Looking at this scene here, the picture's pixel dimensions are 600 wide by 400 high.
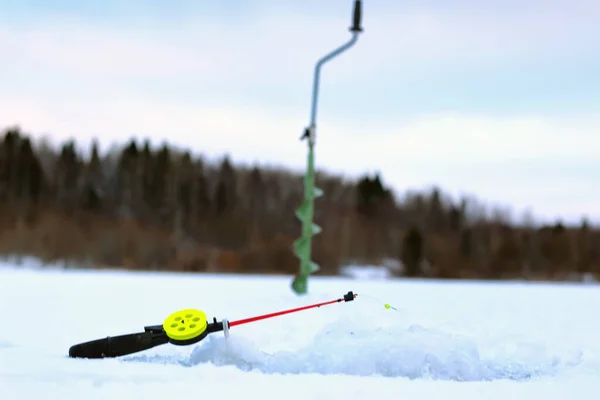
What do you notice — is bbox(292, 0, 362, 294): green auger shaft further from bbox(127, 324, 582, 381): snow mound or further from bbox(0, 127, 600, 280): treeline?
bbox(0, 127, 600, 280): treeline

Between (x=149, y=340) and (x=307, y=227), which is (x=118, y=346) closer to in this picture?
(x=149, y=340)

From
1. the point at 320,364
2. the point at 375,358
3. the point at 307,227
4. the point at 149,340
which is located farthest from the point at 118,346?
the point at 307,227

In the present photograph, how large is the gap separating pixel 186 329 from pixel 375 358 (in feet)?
4.13

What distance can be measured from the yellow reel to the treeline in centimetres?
2695

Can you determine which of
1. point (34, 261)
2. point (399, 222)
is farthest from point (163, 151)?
point (34, 261)

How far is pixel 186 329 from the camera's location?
15.5 ft

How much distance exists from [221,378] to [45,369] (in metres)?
1.12

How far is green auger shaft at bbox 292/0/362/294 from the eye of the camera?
31.4 ft

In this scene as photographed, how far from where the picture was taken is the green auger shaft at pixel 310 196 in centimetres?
957

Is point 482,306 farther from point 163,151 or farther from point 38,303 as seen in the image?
point 163,151

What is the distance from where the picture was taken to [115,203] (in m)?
47.4

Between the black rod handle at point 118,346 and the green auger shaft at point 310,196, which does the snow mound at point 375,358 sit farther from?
the green auger shaft at point 310,196

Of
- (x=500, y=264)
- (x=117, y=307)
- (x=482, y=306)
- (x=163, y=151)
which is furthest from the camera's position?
(x=163, y=151)

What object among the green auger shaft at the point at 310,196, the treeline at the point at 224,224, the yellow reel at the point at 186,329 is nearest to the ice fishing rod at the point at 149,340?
the yellow reel at the point at 186,329
